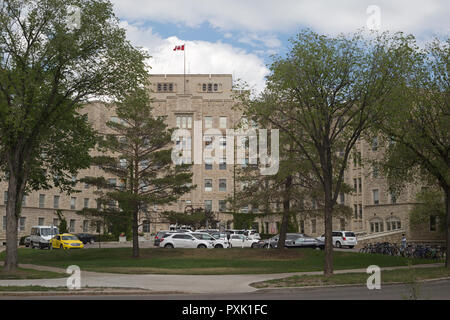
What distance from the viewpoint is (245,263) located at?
118 feet

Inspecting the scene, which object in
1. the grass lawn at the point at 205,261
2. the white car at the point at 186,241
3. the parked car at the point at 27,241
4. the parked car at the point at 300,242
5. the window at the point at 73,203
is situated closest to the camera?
the grass lawn at the point at 205,261

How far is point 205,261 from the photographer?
37281mm

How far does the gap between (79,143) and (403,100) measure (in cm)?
1867

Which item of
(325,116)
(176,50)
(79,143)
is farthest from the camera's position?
(176,50)

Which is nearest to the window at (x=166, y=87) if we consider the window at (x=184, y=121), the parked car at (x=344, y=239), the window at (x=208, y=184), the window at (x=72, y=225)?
the window at (x=184, y=121)

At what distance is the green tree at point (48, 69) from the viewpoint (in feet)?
86.4

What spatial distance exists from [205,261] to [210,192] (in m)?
54.9

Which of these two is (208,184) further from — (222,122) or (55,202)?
(55,202)

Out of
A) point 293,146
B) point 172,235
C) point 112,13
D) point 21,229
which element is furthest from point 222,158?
point 112,13

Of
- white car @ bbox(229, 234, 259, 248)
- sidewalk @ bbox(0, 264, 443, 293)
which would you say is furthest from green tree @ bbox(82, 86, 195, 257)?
sidewalk @ bbox(0, 264, 443, 293)

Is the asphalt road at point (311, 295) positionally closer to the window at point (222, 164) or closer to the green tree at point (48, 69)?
the green tree at point (48, 69)

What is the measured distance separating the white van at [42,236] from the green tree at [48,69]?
31.1 m

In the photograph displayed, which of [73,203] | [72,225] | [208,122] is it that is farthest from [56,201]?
[208,122]

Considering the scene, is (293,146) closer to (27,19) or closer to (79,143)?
(79,143)
